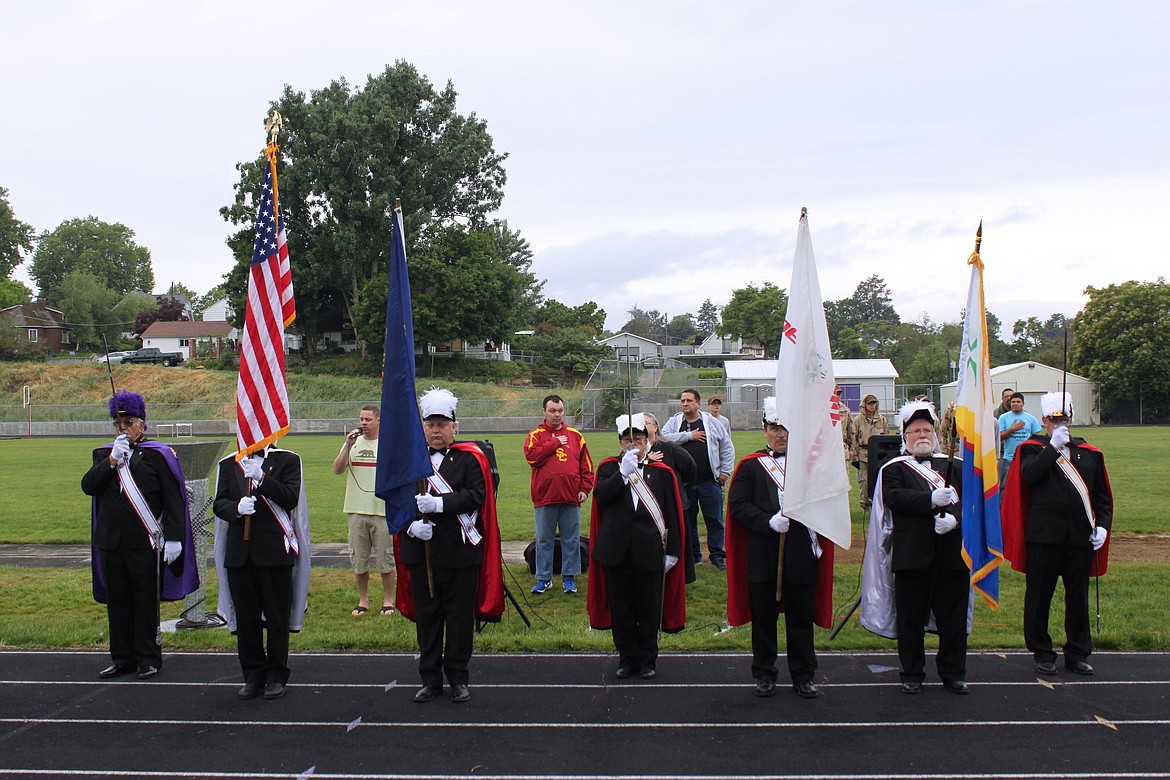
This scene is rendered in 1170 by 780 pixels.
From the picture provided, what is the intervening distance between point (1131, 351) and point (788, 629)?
52.6m

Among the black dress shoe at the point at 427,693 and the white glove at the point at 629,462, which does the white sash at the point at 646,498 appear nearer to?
the white glove at the point at 629,462

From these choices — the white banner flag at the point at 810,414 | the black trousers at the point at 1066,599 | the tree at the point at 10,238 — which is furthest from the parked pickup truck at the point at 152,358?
the black trousers at the point at 1066,599

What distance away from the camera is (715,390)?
4697 cm

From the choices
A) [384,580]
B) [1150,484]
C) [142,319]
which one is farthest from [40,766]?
[142,319]

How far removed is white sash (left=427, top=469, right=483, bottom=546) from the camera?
659cm

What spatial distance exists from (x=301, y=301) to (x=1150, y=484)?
50811mm

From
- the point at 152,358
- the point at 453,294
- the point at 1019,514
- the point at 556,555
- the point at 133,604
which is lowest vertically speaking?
the point at 556,555

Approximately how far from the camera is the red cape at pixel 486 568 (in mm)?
6785

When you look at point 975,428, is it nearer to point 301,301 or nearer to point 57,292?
point 301,301

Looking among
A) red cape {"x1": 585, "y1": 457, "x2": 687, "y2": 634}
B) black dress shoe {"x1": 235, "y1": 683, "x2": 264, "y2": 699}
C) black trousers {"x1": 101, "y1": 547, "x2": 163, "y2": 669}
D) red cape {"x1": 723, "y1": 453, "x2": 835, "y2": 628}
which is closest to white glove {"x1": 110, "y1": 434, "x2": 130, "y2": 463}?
black trousers {"x1": 101, "y1": 547, "x2": 163, "y2": 669}

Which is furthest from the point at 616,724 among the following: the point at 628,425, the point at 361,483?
the point at 361,483

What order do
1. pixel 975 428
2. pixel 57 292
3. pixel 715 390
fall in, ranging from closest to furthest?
pixel 975 428 < pixel 715 390 < pixel 57 292

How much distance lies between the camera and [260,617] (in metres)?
6.83

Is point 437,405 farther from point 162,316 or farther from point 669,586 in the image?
point 162,316
